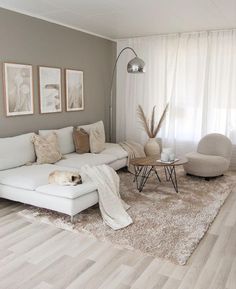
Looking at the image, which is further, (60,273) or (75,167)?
(75,167)

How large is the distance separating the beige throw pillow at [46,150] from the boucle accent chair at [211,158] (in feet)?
6.88

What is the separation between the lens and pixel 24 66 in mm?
4477

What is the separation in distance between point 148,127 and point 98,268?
3.90 meters

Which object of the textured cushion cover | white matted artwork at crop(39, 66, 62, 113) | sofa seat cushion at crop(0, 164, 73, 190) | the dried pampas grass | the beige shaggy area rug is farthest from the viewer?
the dried pampas grass

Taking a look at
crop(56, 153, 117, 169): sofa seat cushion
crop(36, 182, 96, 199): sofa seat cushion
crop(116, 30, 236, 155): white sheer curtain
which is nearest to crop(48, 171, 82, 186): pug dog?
crop(36, 182, 96, 199): sofa seat cushion

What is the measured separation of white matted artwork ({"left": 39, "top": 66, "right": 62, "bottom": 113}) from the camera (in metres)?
4.83

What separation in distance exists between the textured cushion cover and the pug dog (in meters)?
1.47

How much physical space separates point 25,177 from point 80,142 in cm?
153

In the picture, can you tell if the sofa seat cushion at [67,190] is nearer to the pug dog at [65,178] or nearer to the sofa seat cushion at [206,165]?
the pug dog at [65,178]

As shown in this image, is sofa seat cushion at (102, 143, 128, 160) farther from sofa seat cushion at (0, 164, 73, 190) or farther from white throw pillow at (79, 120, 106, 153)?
sofa seat cushion at (0, 164, 73, 190)

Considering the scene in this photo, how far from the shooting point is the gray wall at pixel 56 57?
4.28 m

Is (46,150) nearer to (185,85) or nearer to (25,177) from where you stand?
(25,177)

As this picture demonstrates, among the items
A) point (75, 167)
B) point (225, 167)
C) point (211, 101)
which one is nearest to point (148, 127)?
point (211, 101)

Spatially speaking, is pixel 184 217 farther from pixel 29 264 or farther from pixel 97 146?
pixel 97 146
